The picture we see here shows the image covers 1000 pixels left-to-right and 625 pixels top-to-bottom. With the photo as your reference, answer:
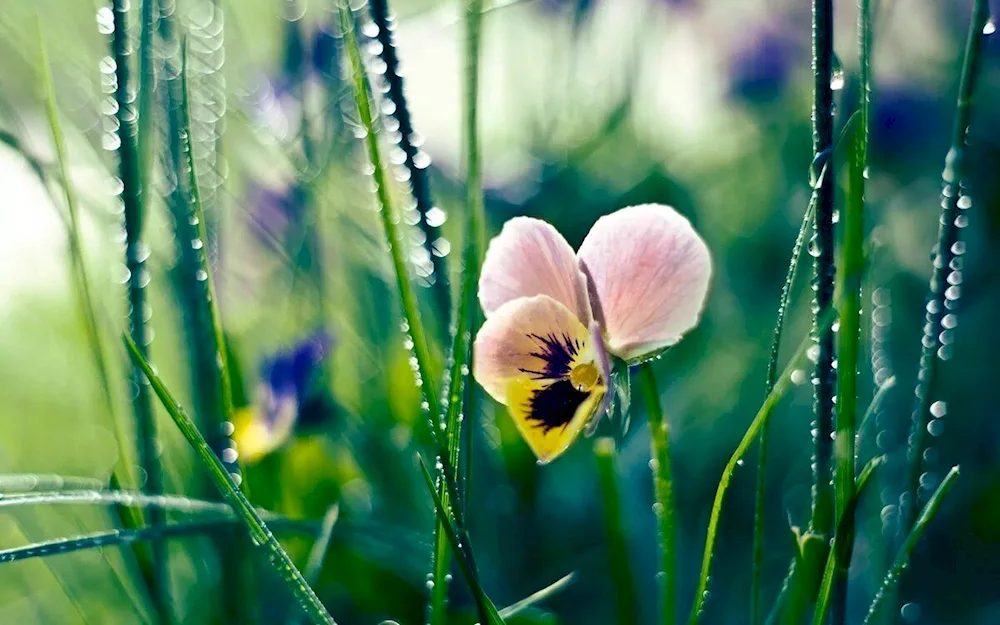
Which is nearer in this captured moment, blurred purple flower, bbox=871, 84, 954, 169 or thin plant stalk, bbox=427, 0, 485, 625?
thin plant stalk, bbox=427, 0, 485, 625

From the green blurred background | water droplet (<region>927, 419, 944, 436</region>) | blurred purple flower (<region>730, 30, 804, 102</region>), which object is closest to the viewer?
water droplet (<region>927, 419, 944, 436</region>)

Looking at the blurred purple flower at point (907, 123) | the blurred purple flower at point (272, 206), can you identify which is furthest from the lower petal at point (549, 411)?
the blurred purple flower at point (907, 123)

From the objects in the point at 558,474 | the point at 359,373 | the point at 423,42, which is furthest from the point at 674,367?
the point at 423,42

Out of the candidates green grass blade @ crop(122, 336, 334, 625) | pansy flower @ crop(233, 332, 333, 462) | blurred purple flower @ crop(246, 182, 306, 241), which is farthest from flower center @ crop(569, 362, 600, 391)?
blurred purple flower @ crop(246, 182, 306, 241)

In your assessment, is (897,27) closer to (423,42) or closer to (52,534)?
(423,42)

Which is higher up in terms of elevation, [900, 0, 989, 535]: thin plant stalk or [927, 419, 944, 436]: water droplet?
[900, 0, 989, 535]: thin plant stalk

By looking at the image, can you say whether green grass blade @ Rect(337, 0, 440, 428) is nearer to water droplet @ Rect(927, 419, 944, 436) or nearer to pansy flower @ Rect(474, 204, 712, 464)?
pansy flower @ Rect(474, 204, 712, 464)

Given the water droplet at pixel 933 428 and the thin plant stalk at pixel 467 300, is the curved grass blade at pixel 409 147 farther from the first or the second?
the water droplet at pixel 933 428
